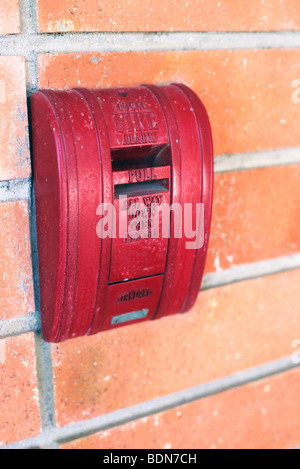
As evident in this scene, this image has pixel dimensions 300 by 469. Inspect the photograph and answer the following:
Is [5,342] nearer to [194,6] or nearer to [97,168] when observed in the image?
[97,168]

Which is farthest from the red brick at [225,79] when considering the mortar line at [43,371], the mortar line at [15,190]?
the mortar line at [43,371]

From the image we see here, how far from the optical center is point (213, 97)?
2.38 feet

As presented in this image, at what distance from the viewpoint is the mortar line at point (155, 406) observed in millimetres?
706

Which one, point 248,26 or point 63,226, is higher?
point 248,26

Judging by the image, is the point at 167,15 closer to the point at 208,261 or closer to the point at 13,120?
the point at 13,120

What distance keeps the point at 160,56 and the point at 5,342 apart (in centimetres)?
44

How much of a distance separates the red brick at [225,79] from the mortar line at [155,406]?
40 cm

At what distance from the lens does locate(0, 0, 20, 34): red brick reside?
56 cm

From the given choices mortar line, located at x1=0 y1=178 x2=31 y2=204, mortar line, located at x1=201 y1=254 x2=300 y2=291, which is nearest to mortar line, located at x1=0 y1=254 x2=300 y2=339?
mortar line, located at x1=201 y1=254 x2=300 y2=291

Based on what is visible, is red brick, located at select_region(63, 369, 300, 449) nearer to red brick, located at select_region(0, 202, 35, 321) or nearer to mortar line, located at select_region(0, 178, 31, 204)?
red brick, located at select_region(0, 202, 35, 321)

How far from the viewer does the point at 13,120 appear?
1.91ft
